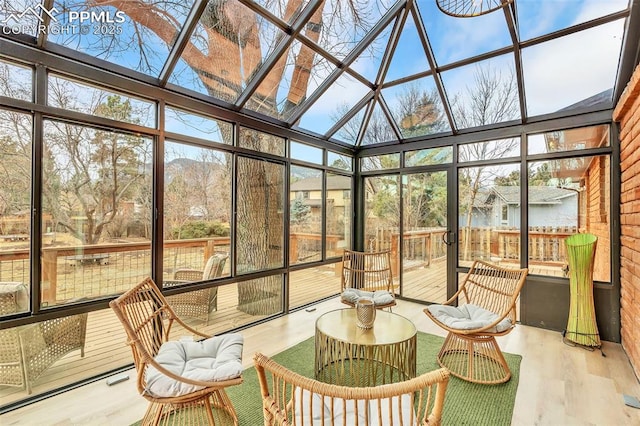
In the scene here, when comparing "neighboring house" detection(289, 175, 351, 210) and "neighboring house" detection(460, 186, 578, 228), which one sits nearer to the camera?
"neighboring house" detection(460, 186, 578, 228)

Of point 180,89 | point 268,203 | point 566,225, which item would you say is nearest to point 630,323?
point 566,225

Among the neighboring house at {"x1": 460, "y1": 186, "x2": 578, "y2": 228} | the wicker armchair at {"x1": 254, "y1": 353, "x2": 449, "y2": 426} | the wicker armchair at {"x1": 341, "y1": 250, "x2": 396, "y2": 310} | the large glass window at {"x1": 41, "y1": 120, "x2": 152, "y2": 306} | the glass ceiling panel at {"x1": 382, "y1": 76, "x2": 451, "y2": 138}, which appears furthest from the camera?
the wicker armchair at {"x1": 341, "y1": 250, "x2": 396, "y2": 310}

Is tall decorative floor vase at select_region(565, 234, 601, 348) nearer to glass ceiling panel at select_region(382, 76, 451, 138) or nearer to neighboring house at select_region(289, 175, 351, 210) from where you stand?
glass ceiling panel at select_region(382, 76, 451, 138)

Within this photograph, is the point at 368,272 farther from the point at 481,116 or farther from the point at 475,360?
the point at 481,116

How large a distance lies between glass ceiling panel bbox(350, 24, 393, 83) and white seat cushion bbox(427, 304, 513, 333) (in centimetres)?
288

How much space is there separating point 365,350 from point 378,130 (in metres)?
3.66

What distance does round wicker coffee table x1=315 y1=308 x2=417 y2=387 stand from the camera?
89.3 inches

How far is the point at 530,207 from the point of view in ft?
12.9

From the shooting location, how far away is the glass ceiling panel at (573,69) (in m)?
2.98

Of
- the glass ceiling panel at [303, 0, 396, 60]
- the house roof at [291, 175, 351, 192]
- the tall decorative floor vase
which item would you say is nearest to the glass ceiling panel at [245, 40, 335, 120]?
the glass ceiling panel at [303, 0, 396, 60]

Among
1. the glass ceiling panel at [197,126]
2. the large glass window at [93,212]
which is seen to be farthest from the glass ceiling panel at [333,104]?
the large glass window at [93,212]

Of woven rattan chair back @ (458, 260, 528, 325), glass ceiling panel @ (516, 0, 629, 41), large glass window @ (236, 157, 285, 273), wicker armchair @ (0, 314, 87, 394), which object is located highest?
glass ceiling panel @ (516, 0, 629, 41)

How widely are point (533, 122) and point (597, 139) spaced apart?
675mm

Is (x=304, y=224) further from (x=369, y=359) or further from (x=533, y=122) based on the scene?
(x=533, y=122)
